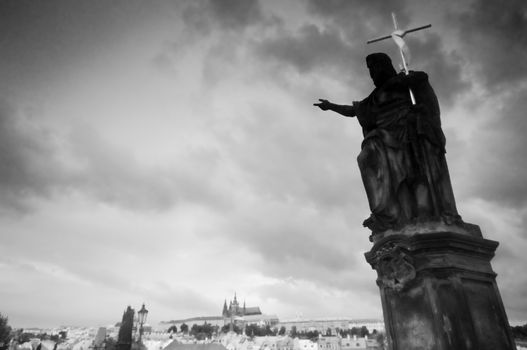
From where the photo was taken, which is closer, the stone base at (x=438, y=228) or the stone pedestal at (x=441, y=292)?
the stone pedestal at (x=441, y=292)

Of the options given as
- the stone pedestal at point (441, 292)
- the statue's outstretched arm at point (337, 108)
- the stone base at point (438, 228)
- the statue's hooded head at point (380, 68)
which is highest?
the statue's hooded head at point (380, 68)

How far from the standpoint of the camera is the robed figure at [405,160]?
4.05m

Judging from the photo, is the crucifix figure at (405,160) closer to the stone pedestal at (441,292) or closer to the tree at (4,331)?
the stone pedestal at (441,292)

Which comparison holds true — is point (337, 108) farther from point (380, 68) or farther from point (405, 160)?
point (405, 160)

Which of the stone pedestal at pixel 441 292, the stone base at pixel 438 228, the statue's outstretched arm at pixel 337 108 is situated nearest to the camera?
the stone pedestal at pixel 441 292

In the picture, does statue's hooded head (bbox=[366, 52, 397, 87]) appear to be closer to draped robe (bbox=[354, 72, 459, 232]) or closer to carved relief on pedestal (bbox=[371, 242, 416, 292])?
draped robe (bbox=[354, 72, 459, 232])

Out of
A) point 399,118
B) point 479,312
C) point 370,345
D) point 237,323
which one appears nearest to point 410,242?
point 479,312

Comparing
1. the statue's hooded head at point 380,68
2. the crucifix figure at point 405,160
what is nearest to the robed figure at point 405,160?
the crucifix figure at point 405,160

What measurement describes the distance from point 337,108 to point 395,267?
2830 millimetres

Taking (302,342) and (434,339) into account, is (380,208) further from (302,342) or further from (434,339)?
(302,342)

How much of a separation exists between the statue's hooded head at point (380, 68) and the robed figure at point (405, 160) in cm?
31

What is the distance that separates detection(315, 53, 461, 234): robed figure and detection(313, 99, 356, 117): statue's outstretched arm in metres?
0.56

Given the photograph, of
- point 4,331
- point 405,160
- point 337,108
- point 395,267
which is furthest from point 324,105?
point 4,331

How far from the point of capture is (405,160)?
4277mm
